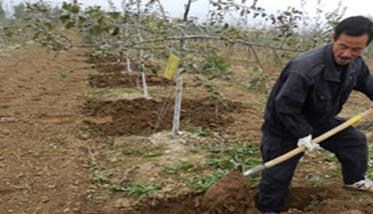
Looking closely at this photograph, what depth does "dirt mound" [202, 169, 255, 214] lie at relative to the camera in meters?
Answer: 3.59

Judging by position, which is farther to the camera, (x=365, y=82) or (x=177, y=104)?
(x=177, y=104)

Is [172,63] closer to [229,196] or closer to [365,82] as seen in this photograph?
[229,196]

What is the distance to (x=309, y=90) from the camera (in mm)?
3033

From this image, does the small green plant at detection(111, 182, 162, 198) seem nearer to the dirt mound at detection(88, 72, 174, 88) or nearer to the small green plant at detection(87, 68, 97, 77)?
the dirt mound at detection(88, 72, 174, 88)

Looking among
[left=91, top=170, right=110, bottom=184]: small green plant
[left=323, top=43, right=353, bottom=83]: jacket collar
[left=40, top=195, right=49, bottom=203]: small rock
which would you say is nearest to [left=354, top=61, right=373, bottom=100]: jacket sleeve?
[left=323, top=43, right=353, bottom=83]: jacket collar

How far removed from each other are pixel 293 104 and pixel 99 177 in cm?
204

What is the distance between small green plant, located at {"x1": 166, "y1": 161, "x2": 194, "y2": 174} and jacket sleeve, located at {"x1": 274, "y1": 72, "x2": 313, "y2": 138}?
4.90 ft

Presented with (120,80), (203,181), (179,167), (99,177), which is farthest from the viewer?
(120,80)

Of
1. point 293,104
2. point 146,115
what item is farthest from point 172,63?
point 146,115

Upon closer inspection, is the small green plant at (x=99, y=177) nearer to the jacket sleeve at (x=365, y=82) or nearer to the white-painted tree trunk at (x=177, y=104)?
the white-painted tree trunk at (x=177, y=104)

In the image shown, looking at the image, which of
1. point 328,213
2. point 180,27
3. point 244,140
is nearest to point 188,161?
point 244,140

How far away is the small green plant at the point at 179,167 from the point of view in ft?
14.4

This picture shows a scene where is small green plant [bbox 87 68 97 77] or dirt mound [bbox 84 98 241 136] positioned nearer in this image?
dirt mound [bbox 84 98 241 136]

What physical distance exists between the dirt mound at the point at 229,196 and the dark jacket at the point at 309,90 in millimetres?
585
